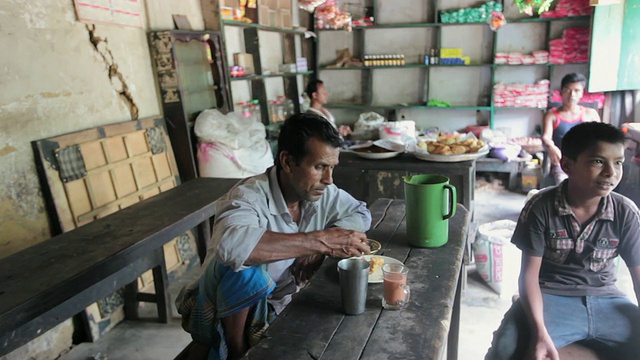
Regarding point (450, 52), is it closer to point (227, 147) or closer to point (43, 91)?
point (227, 147)

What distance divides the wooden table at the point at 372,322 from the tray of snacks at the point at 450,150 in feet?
5.30

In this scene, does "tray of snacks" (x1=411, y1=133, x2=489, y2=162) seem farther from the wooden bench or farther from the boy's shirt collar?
the wooden bench

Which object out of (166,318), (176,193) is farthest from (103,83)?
(166,318)

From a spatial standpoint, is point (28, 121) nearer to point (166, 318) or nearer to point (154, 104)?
point (154, 104)

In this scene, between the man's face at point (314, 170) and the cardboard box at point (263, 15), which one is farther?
the cardboard box at point (263, 15)

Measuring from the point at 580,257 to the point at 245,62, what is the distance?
3.99 m

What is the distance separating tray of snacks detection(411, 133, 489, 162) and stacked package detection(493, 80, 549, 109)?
3.21 m

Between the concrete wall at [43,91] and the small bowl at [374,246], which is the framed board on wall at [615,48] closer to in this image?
the small bowl at [374,246]

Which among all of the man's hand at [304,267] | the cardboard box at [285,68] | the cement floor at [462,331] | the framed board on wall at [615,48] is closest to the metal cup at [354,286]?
the man's hand at [304,267]

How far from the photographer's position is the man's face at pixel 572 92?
13.2 feet

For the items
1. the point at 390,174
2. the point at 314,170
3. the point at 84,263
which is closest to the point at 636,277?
the point at 314,170

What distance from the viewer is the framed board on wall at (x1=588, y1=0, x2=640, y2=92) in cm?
498

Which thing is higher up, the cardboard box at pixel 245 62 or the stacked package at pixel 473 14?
the stacked package at pixel 473 14

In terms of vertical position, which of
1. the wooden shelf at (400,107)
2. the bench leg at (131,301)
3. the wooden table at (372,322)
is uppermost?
the wooden table at (372,322)
